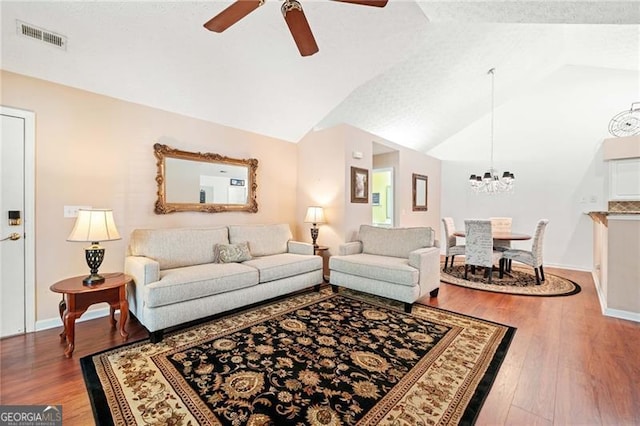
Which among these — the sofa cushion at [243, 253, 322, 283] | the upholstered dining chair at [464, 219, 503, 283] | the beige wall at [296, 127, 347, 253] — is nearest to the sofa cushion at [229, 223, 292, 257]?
the sofa cushion at [243, 253, 322, 283]

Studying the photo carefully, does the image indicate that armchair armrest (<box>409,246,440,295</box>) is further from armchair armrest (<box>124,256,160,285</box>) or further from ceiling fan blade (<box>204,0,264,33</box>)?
ceiling fan blade (<box>204,0,264,33</box>)

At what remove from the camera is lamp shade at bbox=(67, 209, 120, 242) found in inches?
90.2

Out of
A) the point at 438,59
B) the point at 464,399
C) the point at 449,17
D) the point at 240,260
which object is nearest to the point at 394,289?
the point at 464,399

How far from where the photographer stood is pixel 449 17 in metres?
2.87

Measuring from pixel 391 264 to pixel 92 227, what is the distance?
9.82 ft

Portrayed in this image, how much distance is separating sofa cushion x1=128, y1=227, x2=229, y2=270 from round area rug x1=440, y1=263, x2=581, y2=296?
3.60m

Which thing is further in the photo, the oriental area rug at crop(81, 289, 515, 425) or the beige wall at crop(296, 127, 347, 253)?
the beige wall at crop(296, 127, 347, 253)

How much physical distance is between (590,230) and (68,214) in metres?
7.90

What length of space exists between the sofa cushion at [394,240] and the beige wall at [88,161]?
2333 mm

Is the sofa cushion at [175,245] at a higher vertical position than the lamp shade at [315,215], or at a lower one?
lower

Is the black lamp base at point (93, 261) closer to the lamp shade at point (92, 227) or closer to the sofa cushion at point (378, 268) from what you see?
the lamp shade at point (92, 227)

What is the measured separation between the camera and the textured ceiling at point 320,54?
2352mm

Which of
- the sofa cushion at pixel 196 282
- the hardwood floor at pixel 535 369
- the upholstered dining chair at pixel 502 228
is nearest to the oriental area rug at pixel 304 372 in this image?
the hardwood floor at pixel 535 369

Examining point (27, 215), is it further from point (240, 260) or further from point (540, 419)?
point (540, 419)
